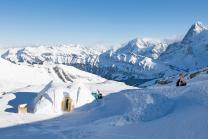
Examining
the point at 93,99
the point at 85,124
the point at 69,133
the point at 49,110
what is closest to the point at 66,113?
the point at 49,110

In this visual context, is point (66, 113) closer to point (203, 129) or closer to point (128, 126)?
point (128, 126)

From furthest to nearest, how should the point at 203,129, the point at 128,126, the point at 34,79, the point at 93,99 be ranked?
1. the point at 34,79
2. the point at 93,99
3. the point at 128,126
4. the point at 203,129

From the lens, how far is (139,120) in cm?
3447

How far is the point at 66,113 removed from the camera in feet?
153

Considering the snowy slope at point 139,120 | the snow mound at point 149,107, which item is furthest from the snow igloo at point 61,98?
the snow mound at point 149,107

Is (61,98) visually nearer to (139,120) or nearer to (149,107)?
(149,107)

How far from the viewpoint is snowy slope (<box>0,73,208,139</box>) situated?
30062mm

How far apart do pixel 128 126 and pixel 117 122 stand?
197 centimetres

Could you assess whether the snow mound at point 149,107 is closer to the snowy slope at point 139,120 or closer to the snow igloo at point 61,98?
the snowy slope at point 139,120

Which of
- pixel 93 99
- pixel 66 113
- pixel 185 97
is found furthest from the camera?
pixel 93 99

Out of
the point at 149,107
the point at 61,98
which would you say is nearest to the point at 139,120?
the point at 149,107

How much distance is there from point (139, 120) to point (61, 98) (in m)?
17.3

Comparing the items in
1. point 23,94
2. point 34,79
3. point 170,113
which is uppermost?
point 170,113

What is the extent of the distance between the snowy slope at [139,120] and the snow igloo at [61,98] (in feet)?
13.2
